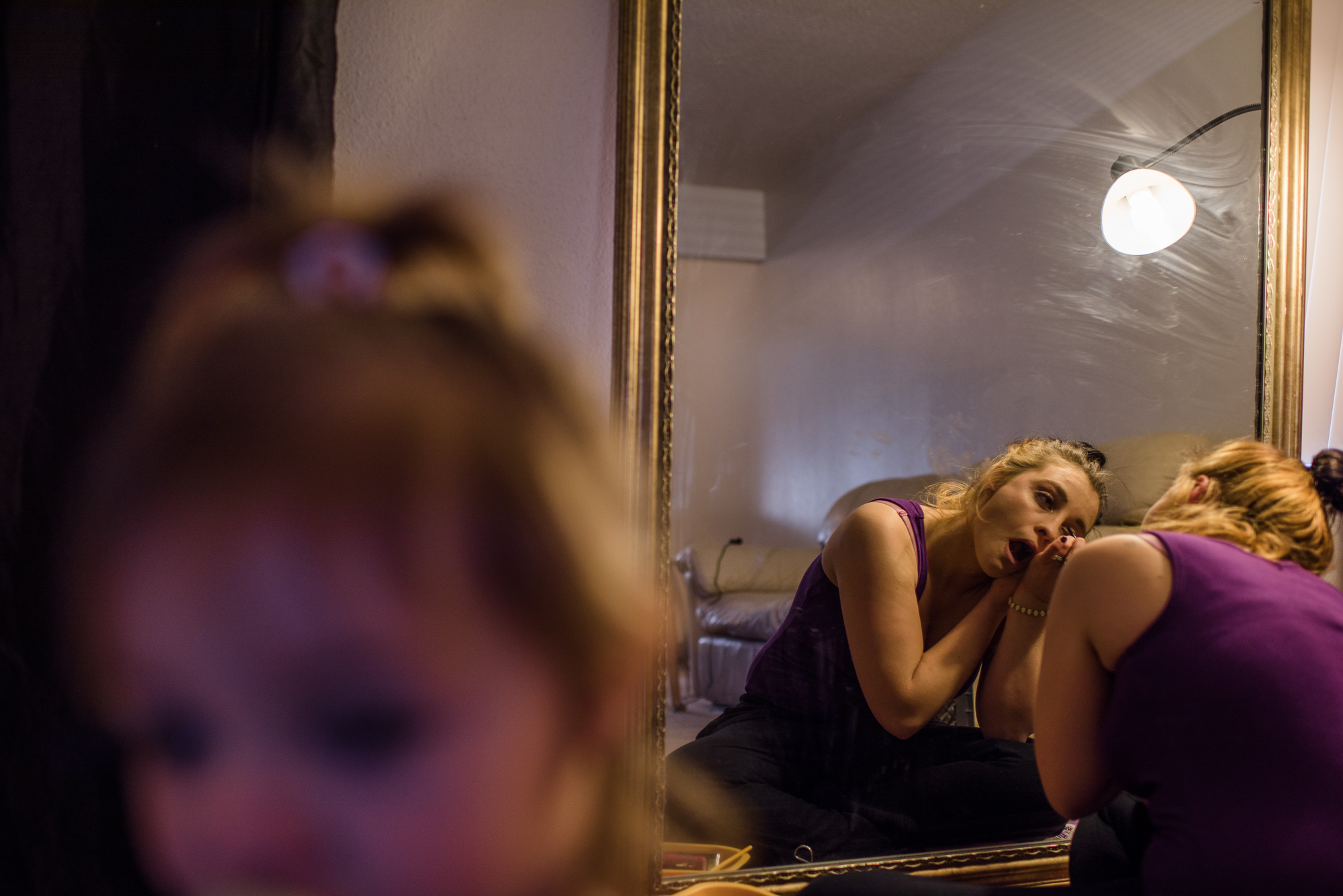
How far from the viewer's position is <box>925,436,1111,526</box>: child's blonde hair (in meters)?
1.31

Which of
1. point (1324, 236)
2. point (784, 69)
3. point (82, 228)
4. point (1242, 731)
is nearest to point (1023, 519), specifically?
point (1242, 731)

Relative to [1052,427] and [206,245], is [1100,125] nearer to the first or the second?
[1052,427]

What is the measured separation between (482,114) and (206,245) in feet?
3.03

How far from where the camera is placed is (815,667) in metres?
1.25

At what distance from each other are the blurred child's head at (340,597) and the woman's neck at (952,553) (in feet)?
3.43

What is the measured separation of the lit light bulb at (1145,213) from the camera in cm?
143

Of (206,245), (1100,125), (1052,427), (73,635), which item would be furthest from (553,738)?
(1100,125)

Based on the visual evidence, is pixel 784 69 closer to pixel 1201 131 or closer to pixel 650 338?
pixel 650 338

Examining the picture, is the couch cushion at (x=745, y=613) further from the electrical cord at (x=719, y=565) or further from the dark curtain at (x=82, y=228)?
the dark curtain at (x=82, y=228)

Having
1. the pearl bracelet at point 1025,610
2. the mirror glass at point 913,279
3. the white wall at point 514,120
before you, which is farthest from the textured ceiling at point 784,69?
the pearl bracelet at point 1025,610

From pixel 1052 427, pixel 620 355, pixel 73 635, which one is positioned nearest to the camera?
pixel 73 635

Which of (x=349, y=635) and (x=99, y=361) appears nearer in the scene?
(x=349, y=635)

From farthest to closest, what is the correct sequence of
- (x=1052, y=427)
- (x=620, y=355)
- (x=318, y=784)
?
(x=1052, y=427) < (x=620, y=355) < (x=318, y=784)

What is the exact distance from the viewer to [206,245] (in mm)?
360
